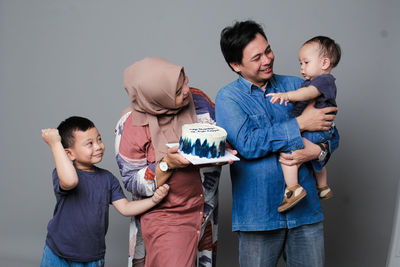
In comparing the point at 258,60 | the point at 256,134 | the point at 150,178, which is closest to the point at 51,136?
the point at 150,178

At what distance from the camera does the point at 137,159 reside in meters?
2.44

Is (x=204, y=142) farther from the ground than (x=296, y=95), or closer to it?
closer to it

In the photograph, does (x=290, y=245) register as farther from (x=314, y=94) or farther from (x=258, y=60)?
(x=258, y=60)

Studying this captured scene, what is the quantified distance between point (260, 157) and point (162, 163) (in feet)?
1.75

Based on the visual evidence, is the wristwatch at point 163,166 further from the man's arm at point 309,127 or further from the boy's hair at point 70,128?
the man's arm at point 309,127

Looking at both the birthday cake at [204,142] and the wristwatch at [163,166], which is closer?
the birthday cake at [204,142]

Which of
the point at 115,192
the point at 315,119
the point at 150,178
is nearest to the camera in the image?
the point at 315,119

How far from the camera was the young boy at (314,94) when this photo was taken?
227cm

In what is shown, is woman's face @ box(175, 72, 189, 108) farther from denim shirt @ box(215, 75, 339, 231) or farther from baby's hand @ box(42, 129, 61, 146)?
baby's hand @ box(42, 129, 61, 146)

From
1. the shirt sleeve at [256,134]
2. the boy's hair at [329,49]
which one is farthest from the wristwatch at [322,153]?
the boy's hair at [329,49]

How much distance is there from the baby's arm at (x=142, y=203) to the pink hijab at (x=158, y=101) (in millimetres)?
187

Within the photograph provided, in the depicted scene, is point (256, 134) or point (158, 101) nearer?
point (256, 134)

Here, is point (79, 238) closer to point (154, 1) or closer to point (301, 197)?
point (301, 197)

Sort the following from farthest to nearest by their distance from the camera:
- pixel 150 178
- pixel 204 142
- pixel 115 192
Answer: pixel 115 192 < pixel 150 178 < pixel 204 142
